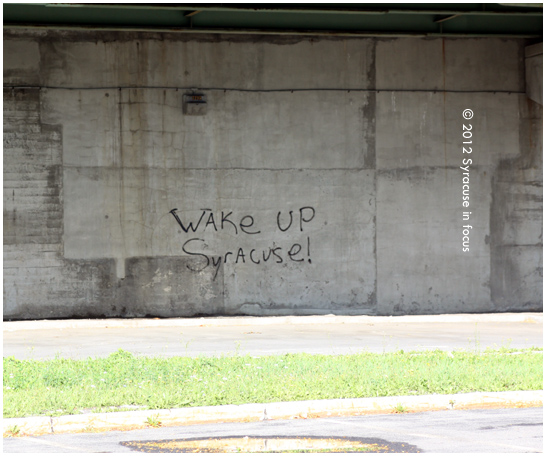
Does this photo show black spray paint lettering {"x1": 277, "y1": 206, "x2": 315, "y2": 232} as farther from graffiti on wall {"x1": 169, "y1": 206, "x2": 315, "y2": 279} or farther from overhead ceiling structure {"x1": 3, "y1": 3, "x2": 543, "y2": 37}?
overhead ceiling structure {"x1": 3, "y1": 3, "x2": 543, "y2": 37}

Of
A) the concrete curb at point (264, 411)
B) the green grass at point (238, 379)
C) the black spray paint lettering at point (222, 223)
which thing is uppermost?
the black spray paint lettering at point (222, 223)

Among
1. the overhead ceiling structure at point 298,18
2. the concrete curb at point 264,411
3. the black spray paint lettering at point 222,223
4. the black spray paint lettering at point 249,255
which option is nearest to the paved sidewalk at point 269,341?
the concrete curb at point 264,411

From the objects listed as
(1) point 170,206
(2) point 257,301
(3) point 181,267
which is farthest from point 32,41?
(2) point 257,301

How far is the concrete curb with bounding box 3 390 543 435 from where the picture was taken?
6.65 metres

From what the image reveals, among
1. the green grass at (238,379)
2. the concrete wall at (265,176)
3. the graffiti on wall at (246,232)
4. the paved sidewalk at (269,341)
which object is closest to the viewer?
the paved sidewalk at (269,341)

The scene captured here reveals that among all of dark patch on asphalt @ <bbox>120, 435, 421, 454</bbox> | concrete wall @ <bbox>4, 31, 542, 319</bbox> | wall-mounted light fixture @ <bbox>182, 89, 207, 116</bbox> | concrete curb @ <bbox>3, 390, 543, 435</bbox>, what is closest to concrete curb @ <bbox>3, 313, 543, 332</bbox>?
concrete wall @ <bbox>4, 31, 542, 319</bbox>

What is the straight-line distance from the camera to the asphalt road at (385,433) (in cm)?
608

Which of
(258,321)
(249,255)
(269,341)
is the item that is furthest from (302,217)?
(269,341)

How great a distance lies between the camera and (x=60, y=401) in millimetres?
7148

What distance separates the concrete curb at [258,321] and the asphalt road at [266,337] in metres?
0.02

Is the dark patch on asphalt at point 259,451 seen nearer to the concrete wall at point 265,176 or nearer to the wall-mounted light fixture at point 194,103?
the concrete wall at point 265,176

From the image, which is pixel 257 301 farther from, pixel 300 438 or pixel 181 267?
pixel 300 438

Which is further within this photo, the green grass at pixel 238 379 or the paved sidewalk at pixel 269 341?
the green grass at pixel 238 379

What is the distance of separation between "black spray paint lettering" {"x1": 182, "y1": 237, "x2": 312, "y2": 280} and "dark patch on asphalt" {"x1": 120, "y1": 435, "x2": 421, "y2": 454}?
29.3 ft
